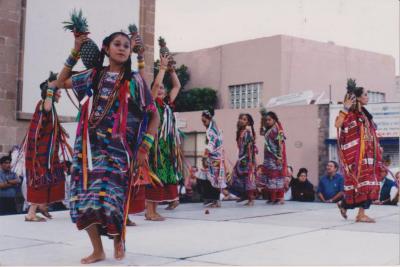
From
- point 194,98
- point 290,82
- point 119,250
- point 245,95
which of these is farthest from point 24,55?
point 194,98

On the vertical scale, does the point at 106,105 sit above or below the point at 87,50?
below

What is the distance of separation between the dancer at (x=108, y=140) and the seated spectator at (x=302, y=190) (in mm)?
7473

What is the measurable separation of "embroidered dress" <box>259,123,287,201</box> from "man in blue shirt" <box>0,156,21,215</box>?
165 inches

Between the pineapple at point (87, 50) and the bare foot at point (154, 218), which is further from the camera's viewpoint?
the bare foot at point (154, 218)

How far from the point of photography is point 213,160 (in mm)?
9359

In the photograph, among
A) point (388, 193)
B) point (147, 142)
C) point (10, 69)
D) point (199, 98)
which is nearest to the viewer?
point (147, 142)

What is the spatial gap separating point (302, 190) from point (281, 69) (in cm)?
1458

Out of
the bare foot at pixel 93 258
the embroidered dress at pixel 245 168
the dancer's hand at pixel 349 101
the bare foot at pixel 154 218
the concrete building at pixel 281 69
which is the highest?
the concrete building at pixel 281 69

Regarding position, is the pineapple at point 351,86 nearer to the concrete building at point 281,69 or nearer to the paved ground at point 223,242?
the paved ground at point 223,242

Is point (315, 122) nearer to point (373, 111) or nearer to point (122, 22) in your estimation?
point (373, 111)

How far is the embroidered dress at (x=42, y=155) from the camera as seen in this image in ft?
21.6

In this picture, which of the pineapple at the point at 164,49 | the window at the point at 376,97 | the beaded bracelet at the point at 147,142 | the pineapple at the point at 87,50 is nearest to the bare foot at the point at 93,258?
the beaded bracelet at the point at 147,142

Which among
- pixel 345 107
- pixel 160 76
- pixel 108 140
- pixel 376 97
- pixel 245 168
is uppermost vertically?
pixel 376 97

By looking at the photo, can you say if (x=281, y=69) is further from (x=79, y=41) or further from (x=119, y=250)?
(x=119, y=250)
